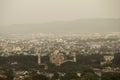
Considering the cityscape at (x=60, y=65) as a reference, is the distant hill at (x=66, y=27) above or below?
above

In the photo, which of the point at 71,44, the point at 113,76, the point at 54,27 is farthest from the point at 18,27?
the point at 113,76

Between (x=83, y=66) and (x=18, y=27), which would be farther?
(x=18, y=27)

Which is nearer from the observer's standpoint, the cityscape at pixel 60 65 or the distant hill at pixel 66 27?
the cityscape at pixel 60 65

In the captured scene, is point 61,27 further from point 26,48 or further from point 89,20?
point 26,48

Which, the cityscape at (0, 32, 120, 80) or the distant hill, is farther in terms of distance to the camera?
the distant hill

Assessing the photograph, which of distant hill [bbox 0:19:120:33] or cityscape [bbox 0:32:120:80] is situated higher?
distant hill [bbox 0:19:120:33]

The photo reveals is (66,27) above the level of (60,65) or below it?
above

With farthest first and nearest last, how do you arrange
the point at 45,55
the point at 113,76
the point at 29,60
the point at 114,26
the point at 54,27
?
the point at 54,27 < the point at 114,26 < the point at 45,55 < the point at 29,60 < the point at 113,76

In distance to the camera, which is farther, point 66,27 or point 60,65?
point 66,27
